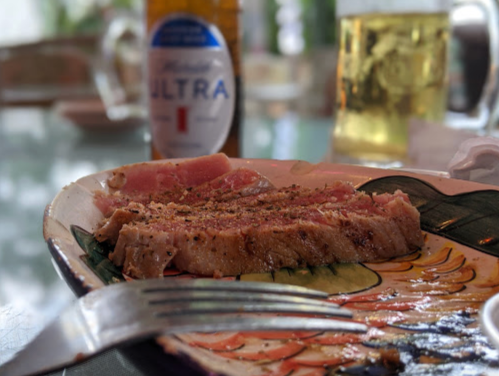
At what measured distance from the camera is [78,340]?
1.29ft

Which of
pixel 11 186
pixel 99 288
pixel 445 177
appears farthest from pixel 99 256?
pixel 11 186

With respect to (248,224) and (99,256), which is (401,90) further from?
(99,256)

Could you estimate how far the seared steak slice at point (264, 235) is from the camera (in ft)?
2.22

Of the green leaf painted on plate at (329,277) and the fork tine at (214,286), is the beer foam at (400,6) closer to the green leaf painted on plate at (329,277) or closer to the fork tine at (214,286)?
the green leaf painted on plate at (329,277)

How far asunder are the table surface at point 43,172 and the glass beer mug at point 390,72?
206 millimetres

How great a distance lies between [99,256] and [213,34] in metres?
0.77

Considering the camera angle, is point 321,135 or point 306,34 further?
point 306,34

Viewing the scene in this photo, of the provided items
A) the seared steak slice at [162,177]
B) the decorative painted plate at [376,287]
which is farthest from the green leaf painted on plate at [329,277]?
the seared steak slice at [162,177]

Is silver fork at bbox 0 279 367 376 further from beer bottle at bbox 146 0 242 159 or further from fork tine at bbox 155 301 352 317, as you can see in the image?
beer bottle at bbox 146 0 242 159

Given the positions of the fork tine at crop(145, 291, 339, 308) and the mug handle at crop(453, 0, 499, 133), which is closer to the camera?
the fork tine at crop(145, 291, 339, 308)

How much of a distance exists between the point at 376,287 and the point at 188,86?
76cm

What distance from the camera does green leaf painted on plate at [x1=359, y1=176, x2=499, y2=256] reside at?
2.45 feet

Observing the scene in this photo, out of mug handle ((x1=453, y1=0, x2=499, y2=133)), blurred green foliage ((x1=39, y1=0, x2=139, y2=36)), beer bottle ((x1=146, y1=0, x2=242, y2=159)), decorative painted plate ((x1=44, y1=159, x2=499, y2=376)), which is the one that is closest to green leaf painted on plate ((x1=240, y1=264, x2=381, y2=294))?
decorative painted plate ((x1=44, y1=159, x2=499, y2=376))

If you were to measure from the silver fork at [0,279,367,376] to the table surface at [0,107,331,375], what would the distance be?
3 cm
